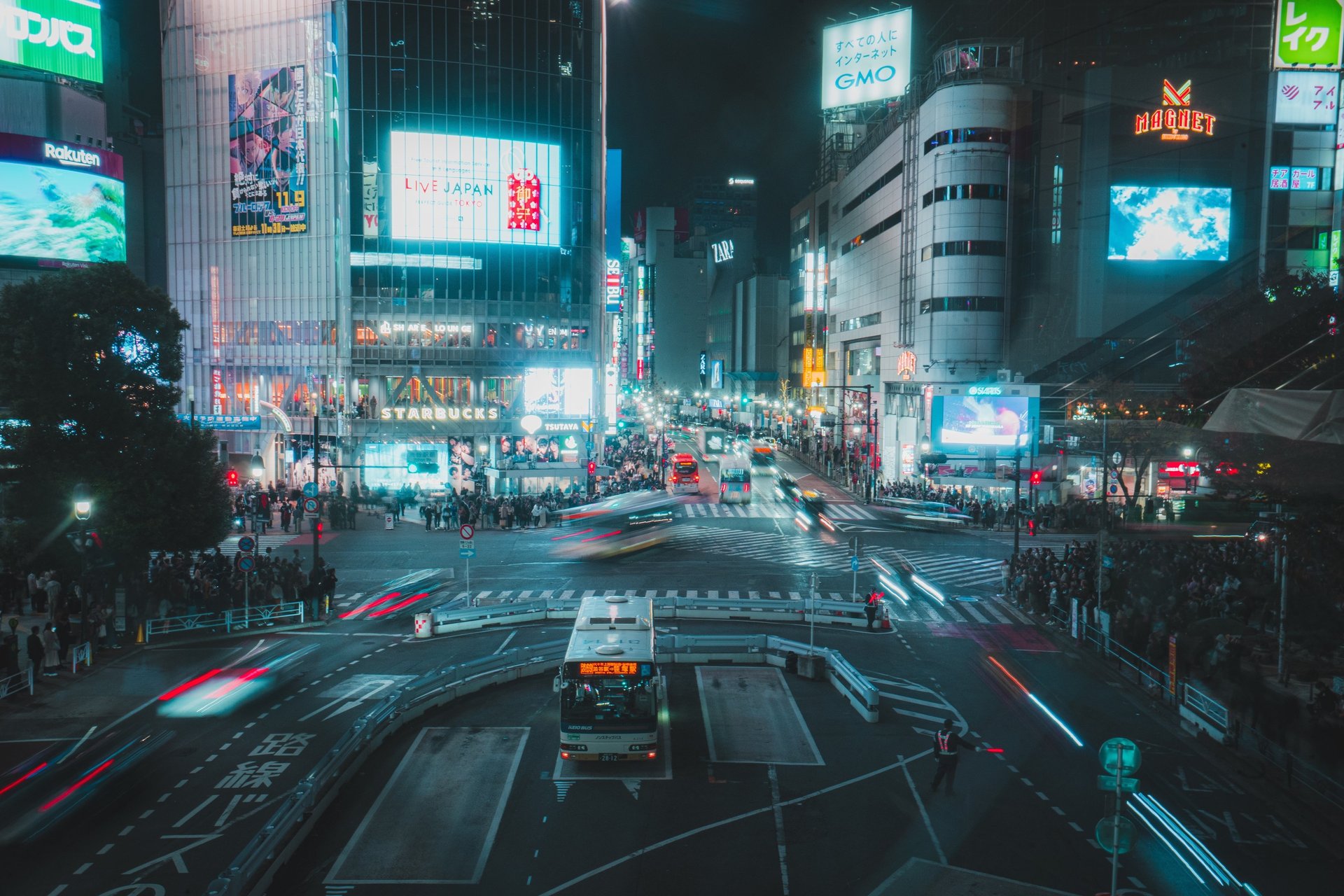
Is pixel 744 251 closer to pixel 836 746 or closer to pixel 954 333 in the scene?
pixel 954 333

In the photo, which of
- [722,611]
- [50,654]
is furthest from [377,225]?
[50,654]

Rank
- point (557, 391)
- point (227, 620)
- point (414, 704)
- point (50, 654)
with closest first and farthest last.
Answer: point (414, 704), point (50, 654), point (227, 620), point (557, 391)

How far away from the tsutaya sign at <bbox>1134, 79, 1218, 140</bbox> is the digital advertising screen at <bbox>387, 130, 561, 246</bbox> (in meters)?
41.1

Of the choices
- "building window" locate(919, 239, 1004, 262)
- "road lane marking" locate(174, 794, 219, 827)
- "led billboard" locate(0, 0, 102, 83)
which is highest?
"led billboard" locate(0, 0, 102, 83)

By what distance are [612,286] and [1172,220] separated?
53.0 m

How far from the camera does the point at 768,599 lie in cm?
3177

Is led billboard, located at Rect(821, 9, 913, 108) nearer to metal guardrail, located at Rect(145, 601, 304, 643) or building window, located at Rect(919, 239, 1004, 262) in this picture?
building window, located at Rect(919, 239, 1004, 262)

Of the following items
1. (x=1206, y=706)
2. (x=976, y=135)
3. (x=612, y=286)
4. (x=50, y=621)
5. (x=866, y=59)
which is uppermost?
(x=866, y=59)

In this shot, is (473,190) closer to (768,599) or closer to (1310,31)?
(768,599)

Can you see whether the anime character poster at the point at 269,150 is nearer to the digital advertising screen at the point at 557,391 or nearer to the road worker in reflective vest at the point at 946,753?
the digital advertising screen at the point at 557,391

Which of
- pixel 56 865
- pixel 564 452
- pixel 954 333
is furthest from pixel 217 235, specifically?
pixel 56 865

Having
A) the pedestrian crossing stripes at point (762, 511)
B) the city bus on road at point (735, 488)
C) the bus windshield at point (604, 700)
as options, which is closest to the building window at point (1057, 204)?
the pedestrian crossing stripes at point (762, 511)

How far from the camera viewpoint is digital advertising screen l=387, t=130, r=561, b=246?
6581 cm

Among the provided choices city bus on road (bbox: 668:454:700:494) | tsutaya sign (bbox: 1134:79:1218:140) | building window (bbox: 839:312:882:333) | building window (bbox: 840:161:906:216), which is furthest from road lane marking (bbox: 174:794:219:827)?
building window (bbox: 839:312:882:333)
